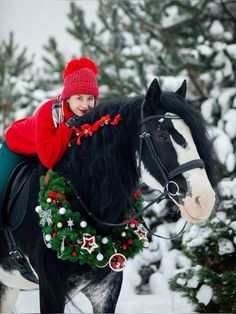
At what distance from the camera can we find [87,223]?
227 cm

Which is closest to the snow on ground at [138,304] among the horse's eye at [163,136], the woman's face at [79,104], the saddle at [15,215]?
the saddle at [15,215]

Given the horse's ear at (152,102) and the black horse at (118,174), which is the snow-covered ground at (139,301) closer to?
the black horse at (118,174)

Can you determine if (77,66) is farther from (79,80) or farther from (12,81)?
(12,81)

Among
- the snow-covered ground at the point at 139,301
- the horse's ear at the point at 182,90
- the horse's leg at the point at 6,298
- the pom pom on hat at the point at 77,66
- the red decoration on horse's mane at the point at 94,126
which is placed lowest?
the snow-covered ground at the point at 139,301

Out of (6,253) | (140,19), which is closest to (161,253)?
(6,253)

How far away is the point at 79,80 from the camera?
2.53m

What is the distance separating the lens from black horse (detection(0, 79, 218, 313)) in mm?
1915

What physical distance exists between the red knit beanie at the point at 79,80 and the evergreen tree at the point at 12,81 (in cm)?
494

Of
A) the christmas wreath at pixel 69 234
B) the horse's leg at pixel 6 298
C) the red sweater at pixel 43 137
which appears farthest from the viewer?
the horse's leg at pixel 6 298

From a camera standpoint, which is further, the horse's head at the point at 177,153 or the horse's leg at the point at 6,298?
the horse's leg at the point at 6,298

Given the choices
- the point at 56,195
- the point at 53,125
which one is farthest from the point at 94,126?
the point at 56,195

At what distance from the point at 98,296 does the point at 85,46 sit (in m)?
5.00

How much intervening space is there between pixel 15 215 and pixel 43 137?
52 cm

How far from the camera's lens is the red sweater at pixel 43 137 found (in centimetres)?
230
